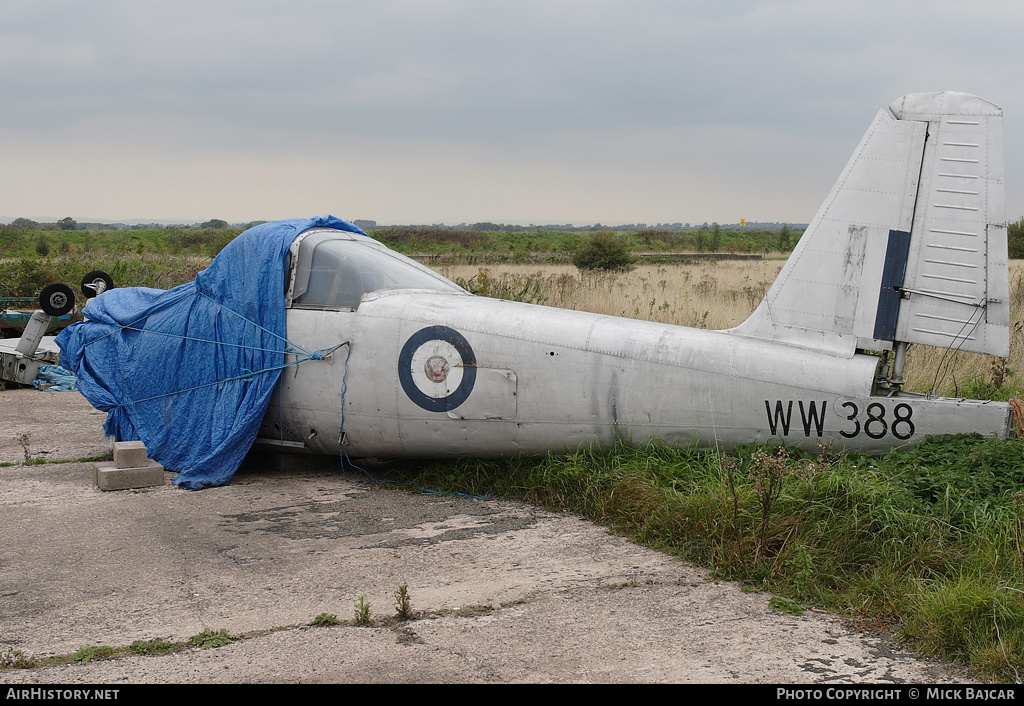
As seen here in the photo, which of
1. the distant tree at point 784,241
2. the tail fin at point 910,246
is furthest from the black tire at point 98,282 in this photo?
the distant tree at point 784,241

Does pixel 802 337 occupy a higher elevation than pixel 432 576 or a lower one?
higher

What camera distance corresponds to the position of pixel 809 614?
457cm

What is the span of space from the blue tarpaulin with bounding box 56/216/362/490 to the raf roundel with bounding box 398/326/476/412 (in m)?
0.99

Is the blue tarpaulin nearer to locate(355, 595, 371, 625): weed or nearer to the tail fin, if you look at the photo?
locate(355, 595, 371, 625): weed

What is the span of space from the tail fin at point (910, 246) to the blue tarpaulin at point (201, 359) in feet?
13.7

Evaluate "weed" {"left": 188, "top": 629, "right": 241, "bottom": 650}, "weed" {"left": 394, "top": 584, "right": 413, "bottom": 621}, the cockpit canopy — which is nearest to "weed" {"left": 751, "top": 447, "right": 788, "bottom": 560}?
"weed" {"left": 394, "top": 584, "right": 413, "bottom": 621}

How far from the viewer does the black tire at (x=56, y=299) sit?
11.0m

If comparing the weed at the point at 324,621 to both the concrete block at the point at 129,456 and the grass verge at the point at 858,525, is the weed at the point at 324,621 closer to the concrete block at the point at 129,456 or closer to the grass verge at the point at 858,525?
the grass verge at the point at 858,525

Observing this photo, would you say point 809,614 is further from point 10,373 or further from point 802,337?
point 10,373

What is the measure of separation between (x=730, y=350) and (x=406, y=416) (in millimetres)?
2630

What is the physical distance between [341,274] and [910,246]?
4.58 metres

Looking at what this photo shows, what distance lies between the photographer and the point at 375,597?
484cm

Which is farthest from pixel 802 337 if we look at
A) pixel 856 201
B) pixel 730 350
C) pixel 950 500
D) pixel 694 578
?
pixel 694 578

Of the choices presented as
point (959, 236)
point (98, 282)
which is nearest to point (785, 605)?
point (959, 236)
